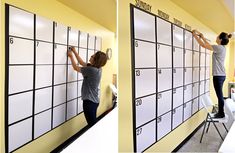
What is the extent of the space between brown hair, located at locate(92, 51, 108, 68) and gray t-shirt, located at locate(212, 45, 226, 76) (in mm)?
1417

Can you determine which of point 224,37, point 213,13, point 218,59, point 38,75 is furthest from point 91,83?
point 218,59

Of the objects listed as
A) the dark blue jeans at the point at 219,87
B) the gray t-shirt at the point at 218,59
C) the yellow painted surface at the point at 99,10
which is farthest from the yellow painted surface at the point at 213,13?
the yellow painted surface at the point at 99,10

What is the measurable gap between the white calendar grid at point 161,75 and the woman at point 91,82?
1.60ft

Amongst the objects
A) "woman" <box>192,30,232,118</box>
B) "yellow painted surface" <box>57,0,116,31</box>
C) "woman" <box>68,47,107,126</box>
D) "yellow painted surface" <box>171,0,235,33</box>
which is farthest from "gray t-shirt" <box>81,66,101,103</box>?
"woman" <box>192,30,232,118</box>

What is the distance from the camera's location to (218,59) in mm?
2049

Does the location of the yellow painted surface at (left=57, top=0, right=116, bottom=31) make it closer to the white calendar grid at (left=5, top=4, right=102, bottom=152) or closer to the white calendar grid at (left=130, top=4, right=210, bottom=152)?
the white calendar grid at (left=5, top=4, right=102, bottom=152)

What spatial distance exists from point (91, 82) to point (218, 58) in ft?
5.19

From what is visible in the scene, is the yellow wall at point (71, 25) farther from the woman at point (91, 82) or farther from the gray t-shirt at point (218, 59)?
the gray t-shirt at point (218, 59)

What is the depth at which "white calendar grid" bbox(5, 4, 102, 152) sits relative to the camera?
725 mm

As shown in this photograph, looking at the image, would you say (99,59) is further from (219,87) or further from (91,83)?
(219,87)

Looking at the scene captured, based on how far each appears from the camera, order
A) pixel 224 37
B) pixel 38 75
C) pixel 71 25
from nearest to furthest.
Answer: pixel 38 75 < pixel 71 25 < pixel 224 37

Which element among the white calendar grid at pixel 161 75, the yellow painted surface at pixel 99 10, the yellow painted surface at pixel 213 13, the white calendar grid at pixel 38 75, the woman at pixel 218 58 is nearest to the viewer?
the white calendar grid at pixel 38 75

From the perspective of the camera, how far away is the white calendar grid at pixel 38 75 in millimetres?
725

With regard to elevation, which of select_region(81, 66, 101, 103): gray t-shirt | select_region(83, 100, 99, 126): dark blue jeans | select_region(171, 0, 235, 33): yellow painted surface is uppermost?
select_region(171, 0, 235, 33): yellow painted surface
